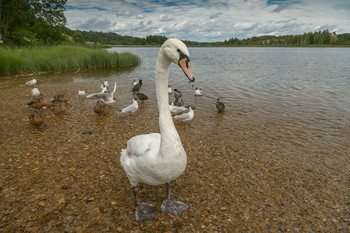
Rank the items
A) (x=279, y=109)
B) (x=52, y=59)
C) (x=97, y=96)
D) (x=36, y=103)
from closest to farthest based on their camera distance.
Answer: (x=36, y=103)
(x=279, y=109)
(x=97, y=96)
(x=52, y=59)

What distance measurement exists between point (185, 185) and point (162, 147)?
79.8 inches

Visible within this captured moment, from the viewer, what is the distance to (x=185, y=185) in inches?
182

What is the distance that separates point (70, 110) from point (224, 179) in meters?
8.64

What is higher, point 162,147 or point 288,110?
point 162,147

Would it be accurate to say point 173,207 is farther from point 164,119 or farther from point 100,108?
point 100,108

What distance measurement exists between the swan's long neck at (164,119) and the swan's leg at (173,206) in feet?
4.74

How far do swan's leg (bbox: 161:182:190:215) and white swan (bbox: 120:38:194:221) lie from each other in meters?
0.34

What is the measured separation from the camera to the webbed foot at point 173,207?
3785 millimetres

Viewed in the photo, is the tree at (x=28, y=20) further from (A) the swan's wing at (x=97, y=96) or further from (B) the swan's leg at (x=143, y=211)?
(B) the swan's leg at (x=143, y=211)

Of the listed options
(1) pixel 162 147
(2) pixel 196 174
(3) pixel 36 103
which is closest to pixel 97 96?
(3) pixel 36 103

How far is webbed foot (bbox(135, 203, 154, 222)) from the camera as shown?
3600 mm

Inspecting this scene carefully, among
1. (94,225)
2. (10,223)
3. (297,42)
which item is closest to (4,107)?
(10,223)

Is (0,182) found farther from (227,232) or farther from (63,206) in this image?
(227,232)

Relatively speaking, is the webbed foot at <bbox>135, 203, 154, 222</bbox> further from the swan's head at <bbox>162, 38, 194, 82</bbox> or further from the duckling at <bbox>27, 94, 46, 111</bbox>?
the duckling at <bbox>27, 94, 46, 111</bbox>
